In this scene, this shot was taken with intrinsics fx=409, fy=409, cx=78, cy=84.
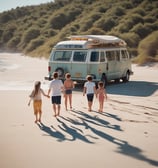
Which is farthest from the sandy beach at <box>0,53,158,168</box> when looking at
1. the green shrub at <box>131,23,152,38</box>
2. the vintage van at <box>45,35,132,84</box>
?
the green shrub at <box>131,23,152,38</box>

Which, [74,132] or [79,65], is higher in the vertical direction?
[79,65]

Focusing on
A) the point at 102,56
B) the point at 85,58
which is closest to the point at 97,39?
the point at 102,56

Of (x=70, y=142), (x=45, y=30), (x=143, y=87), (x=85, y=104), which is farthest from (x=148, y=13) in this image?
(x=70, y=142)

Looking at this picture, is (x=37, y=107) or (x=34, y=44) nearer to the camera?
(x=37, y=107)

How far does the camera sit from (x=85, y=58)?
727 inches

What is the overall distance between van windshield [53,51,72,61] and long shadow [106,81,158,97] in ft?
7.77

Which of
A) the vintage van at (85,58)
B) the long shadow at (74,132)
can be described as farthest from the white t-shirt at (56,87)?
the vintage van at (85,58)

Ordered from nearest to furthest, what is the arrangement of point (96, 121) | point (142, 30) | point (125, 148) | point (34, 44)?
1. point (125, 148)
2. point (96, 121)
3. point (142, 30)
4. point (34, 44)

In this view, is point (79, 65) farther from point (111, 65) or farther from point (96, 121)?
point (96, 121)

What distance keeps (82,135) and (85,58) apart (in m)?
9.25

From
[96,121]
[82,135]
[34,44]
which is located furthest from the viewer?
[34,44]

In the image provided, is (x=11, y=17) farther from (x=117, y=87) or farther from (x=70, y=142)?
(x=70, y=142)

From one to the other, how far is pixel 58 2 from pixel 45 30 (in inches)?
1389

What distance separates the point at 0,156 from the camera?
26.3 feet
